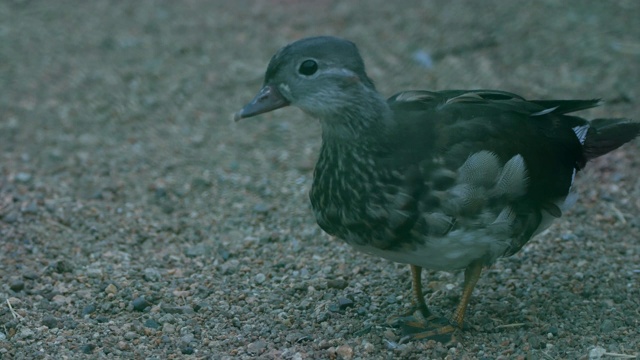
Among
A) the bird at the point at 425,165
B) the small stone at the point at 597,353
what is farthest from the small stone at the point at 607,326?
the bird at the point at 425,165

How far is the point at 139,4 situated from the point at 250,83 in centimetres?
249

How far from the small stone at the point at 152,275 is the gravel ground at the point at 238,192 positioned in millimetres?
13

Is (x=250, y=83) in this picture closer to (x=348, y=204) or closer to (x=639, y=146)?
(x=639, y=146)

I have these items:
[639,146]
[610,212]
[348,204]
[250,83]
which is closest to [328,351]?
[348,204]

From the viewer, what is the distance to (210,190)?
6848 millimetres

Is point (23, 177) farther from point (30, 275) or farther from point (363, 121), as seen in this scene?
point (363, 121)

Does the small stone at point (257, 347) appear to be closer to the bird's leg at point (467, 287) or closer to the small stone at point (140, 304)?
the small stone at point (140, 304)

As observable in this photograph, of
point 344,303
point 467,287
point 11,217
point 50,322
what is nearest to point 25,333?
point 50,322

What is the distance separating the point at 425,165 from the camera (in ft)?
14.1

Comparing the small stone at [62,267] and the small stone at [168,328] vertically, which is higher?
the small stone at [62,267]

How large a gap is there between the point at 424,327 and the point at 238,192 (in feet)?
8.28

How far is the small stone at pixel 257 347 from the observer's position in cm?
448

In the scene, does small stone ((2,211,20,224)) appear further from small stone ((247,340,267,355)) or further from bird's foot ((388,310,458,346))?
bird's foot ((388,310,458,346))

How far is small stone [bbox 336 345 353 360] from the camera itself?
441cm
